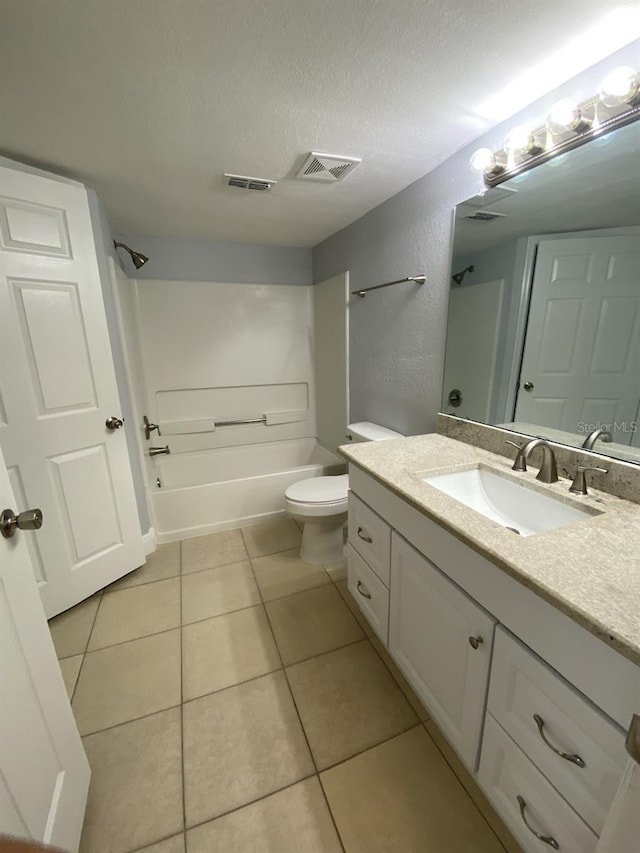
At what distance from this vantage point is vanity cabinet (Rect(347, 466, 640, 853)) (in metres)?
0.62

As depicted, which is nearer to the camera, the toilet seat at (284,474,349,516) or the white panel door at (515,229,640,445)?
the white panel door at (515,229,640,445)

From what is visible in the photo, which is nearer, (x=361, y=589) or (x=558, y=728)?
(x=558, y=728)

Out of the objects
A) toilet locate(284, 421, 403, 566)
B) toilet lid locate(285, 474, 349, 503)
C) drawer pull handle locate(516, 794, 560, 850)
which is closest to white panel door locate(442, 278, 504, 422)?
toilet locate(284, 421, 403, 566)

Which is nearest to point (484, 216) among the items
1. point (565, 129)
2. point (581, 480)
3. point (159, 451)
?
point (565, 129)

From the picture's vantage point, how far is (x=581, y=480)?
3.41 ft

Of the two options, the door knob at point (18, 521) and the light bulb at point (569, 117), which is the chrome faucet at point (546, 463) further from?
the door knob at point (18, 521)

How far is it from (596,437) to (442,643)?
2.62ft

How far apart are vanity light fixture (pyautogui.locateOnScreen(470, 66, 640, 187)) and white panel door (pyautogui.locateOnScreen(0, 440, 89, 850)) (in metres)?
1.74

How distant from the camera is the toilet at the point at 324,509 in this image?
1891mm

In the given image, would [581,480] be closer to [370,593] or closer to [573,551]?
[573,551]

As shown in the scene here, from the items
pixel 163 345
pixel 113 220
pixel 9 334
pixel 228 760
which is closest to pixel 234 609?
pixel 228 760

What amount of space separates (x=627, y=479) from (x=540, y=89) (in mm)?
1232

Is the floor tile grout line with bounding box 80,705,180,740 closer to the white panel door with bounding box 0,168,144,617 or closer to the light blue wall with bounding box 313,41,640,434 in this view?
the white panel door with bounding box 0,168,144,617

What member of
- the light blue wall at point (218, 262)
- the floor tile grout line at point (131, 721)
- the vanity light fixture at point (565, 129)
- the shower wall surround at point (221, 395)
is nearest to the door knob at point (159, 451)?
the shower wall surround at point (221, 395)
